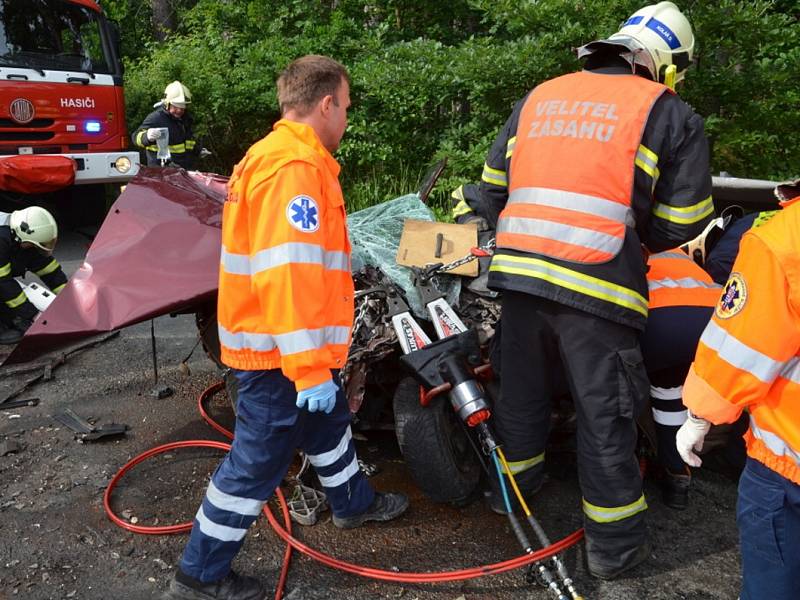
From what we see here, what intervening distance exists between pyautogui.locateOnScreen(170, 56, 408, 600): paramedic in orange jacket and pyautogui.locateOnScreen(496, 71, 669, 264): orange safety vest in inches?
27.2

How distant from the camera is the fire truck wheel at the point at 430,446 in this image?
2.88m

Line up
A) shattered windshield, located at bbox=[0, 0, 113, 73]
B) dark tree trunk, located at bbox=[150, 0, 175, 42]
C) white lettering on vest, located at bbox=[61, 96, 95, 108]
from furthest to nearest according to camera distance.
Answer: dark tree trunk, located at bbox=[150, 0, 175, 42] < white lettering on vest, located at bbox=[61, 96, 95, 108] < shattered windshield, located at bbox=[0, 0, 113, 73]

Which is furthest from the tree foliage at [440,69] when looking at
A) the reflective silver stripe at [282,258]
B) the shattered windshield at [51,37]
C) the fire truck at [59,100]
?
the reflective silver stripe at [282,258]

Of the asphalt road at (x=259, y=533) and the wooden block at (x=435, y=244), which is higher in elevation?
the wooden block at (x=435, y=244)

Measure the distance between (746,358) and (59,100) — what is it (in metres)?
7.87

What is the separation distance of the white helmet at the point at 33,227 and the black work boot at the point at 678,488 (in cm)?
451

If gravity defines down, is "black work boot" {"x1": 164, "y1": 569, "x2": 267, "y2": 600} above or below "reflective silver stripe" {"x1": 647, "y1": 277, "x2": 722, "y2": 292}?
below

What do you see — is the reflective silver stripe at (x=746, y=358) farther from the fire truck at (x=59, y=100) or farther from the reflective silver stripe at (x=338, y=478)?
the fire truck at (x=59, y=100)

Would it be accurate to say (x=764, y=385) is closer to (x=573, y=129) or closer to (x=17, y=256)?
(x=573, y=129)

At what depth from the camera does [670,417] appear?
2.99 metres

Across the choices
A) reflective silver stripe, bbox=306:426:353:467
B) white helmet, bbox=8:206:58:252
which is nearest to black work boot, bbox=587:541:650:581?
reflective silver stripe, bbox=306:426:353:467

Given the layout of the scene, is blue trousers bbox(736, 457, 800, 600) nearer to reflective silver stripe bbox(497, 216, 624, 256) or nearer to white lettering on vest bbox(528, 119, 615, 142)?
reflective silver stripe bbox(497, 216, 624, 256)

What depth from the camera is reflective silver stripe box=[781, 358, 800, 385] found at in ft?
5.19

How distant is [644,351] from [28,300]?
4414 millimetres
